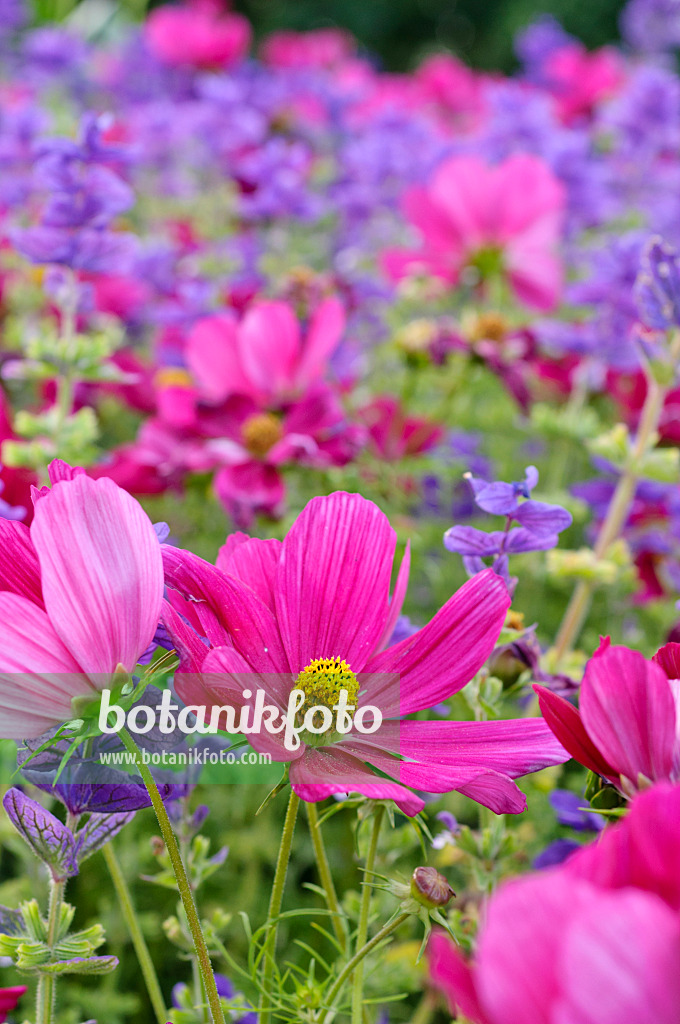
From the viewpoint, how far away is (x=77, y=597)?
0.27 metres

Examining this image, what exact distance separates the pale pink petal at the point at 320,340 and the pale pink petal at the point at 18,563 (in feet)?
1.32

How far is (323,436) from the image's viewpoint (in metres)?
0.66

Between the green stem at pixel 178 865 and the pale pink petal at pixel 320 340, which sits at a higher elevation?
the green stem at pixel 178 865

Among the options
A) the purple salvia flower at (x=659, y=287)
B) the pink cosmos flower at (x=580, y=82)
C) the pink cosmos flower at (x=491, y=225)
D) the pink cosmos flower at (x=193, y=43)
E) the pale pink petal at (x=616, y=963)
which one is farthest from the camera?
the pink cosmos flower at (x=193, y=43)

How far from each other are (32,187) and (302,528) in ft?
2.73

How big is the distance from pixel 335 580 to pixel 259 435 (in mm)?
344

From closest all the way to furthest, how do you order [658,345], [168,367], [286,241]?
1. [658,345]
2. [168,367]
3. [286,241]

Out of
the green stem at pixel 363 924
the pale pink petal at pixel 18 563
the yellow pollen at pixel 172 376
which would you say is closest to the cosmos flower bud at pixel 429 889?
the green stem at pixel 363 924

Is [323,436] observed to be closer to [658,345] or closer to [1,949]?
[658,345]

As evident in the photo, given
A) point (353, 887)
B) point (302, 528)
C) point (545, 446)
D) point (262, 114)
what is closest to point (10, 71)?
point (262, 114)

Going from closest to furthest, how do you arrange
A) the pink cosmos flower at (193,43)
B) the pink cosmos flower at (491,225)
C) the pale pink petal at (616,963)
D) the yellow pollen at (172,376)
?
the pale pink petal at (616,963)
the yellow pollen at (172,376)
the pink cosmos flower at (491,225)
the pink cosmos flower at (193,43)

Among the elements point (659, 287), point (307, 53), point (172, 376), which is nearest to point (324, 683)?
point (659, 287)

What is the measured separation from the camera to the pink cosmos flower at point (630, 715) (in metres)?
0.25

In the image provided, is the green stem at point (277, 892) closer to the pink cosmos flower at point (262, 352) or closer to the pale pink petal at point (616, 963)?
the pale pink petal at point (616, 963)
